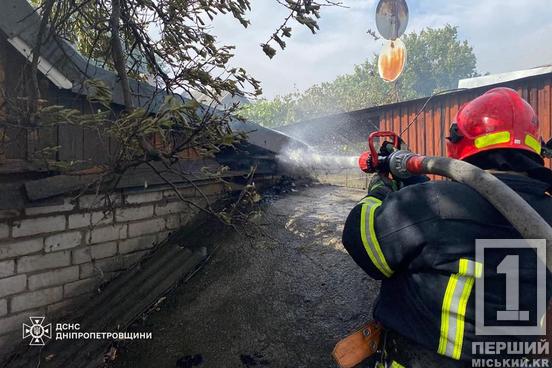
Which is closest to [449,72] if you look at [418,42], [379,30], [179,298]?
[418,42]

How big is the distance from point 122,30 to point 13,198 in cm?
184

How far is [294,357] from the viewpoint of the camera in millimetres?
2758

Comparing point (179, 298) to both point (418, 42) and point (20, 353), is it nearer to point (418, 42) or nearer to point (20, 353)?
point (20, 353)

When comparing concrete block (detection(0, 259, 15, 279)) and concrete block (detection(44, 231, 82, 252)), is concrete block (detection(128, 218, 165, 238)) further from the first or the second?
concrete block (detection(0, 259, 15, 279))

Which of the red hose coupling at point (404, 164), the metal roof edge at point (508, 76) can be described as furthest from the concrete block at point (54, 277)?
the metal roof edge at point (508, 76)

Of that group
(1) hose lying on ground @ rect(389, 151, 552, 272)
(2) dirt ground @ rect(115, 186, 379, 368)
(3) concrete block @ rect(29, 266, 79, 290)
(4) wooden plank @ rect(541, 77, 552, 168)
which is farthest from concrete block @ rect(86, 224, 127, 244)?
(4) wooden plank @ rect(541, 77, 552, 168)

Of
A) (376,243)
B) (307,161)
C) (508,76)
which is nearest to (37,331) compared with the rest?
(376,243)

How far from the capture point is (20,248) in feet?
10.7

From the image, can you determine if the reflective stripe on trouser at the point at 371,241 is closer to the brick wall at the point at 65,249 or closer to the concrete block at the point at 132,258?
the brick wall at the point at 65,249

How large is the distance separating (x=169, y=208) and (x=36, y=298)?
174cm

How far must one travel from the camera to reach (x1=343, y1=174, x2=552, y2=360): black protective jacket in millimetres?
1438

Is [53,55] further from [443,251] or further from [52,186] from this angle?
[443,251]

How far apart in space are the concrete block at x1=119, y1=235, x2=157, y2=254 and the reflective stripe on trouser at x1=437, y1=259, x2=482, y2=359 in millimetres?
3676

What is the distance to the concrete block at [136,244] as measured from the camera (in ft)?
13.5
